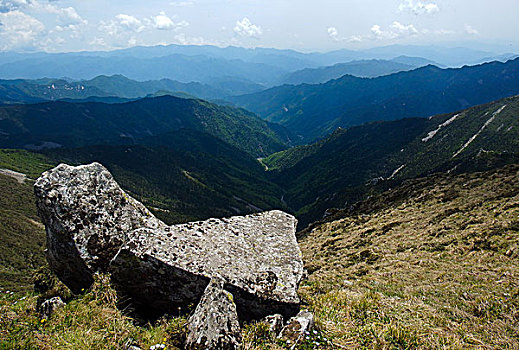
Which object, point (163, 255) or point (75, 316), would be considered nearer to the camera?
point (75, 316)

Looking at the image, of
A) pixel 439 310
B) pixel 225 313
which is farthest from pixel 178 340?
pixel 439 310

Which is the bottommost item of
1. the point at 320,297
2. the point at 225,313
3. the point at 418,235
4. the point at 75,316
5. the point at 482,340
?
the point at 418,235

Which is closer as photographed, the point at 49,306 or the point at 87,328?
the point at 87,328

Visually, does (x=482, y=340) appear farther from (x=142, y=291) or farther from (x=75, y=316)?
(x=75, y=316)

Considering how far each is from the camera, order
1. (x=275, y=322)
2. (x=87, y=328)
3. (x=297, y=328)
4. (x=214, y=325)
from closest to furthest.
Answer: (x=214, y=325) → (x=87, y=328) → (x=297, y=328) → (x=275, y=322)

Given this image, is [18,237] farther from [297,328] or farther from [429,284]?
[429,284]

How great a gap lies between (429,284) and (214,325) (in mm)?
13410

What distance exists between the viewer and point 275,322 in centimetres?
940

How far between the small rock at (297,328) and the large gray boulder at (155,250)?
0.72 metres

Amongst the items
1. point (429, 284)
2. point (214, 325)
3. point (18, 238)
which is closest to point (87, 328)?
point (214, 325)

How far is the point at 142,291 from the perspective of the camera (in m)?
10.6

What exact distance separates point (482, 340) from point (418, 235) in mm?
24488

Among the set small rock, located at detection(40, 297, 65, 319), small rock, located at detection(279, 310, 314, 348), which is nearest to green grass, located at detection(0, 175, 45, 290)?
small rock, located at detection(40, 297, 65, 319)

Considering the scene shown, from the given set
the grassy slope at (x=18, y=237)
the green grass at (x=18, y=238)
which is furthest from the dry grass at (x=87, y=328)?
the green grass at (x=18, y=238)
